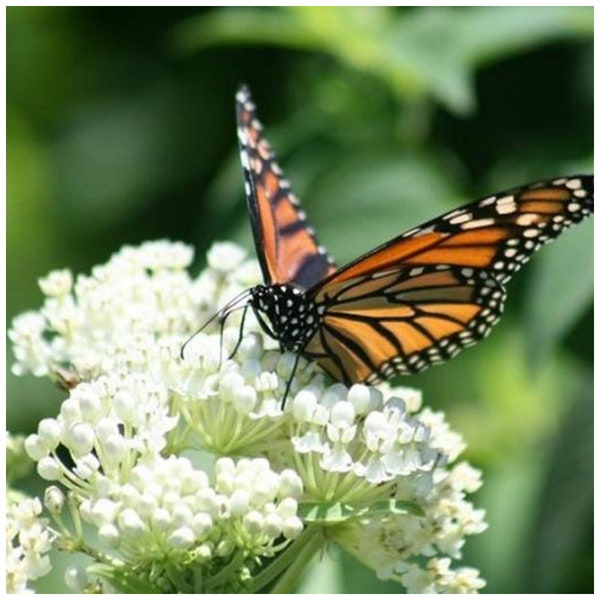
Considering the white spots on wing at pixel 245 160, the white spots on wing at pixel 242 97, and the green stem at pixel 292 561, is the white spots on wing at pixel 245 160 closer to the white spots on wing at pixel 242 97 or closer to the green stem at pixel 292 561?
the white spots on wing at pixel 242 97

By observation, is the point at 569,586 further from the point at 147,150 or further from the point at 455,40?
the point at 147,150

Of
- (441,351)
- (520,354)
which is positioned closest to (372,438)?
(441,351)

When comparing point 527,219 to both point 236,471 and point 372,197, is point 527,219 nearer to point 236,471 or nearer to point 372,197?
point 236,471

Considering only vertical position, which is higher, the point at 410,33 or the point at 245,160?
the point at 410,33

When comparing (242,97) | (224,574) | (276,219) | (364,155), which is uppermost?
(364,155)

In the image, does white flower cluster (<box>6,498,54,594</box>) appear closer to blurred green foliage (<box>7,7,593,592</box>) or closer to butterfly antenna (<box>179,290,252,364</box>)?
butterfly antenna (<box>179,290,252,364</box>)

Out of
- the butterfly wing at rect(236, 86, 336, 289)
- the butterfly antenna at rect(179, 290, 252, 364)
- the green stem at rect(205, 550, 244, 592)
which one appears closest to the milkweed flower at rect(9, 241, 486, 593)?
the green stem at rect(205, 550, 244, 592)

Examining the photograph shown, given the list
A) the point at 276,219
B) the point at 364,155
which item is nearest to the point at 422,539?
the point at 276,219

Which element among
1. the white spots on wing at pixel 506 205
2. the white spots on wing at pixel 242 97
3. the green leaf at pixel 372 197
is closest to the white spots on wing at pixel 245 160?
the white spots on wing at pixel 242 97
